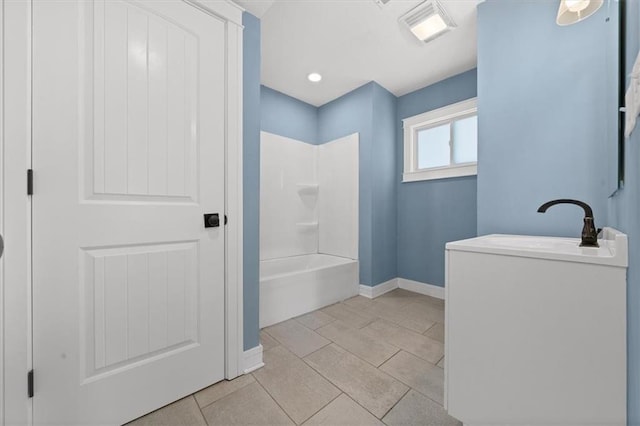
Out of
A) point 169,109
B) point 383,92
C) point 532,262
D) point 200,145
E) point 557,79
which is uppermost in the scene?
point 383,92

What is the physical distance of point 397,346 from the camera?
1.79m

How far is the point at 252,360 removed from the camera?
1520 mm

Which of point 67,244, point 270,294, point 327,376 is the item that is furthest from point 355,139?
point 67,244

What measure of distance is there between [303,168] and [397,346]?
243cm

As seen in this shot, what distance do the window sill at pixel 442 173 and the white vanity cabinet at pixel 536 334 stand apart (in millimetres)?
1838

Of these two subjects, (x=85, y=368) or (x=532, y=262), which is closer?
(x=532, y=262)

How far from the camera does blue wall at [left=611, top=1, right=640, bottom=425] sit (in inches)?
24.2

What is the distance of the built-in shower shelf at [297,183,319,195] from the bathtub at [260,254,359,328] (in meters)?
0.95

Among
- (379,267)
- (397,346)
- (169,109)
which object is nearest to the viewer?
(169,109)

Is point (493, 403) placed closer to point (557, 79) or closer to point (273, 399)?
point (273, 399)

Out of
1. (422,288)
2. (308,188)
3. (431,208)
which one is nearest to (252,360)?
(422,288)

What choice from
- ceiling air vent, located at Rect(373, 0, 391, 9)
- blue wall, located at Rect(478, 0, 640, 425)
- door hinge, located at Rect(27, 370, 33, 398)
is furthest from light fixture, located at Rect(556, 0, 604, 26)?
door hinge, located at Rect(27, 370, 33, 398)

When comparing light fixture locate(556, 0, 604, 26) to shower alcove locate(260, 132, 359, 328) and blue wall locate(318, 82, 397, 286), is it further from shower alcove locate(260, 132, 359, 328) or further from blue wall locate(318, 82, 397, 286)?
shower alcove locate(260, 132, 359, 328)

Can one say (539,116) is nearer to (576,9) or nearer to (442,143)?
(576,9)
